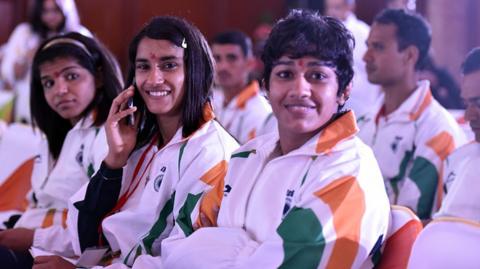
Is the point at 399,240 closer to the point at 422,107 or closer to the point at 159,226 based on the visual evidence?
the point at 159,226

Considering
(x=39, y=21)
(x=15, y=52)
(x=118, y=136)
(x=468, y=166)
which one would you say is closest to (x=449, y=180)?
(x=468, y=166)

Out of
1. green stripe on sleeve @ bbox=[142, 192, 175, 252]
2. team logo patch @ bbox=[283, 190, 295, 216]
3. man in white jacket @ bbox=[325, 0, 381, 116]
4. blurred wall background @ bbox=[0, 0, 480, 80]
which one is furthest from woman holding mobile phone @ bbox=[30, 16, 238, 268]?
blurred wall background @ bbox=[0, 0, 480, 80]

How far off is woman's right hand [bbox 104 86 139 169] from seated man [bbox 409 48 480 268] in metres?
0.89

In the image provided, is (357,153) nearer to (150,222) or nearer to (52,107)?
(150,222)

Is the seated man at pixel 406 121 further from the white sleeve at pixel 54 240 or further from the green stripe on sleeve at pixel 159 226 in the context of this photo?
the white sleeve at pixel 54 240

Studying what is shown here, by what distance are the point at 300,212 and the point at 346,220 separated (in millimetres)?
99

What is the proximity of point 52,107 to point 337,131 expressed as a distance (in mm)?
1340

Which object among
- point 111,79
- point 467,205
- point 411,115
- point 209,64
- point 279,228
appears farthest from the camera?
point 411,115

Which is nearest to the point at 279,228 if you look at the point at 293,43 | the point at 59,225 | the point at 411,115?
the point at 293,43

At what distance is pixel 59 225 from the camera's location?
2422 millimetres

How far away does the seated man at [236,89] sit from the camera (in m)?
3.96

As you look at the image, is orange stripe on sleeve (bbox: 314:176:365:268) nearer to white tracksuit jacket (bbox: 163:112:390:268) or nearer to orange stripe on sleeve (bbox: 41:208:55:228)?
white tracksuit jacket (bbox: 163:112:390:268)

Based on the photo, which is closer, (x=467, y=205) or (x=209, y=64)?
(x=467, y=205)

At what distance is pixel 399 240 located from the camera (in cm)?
163
